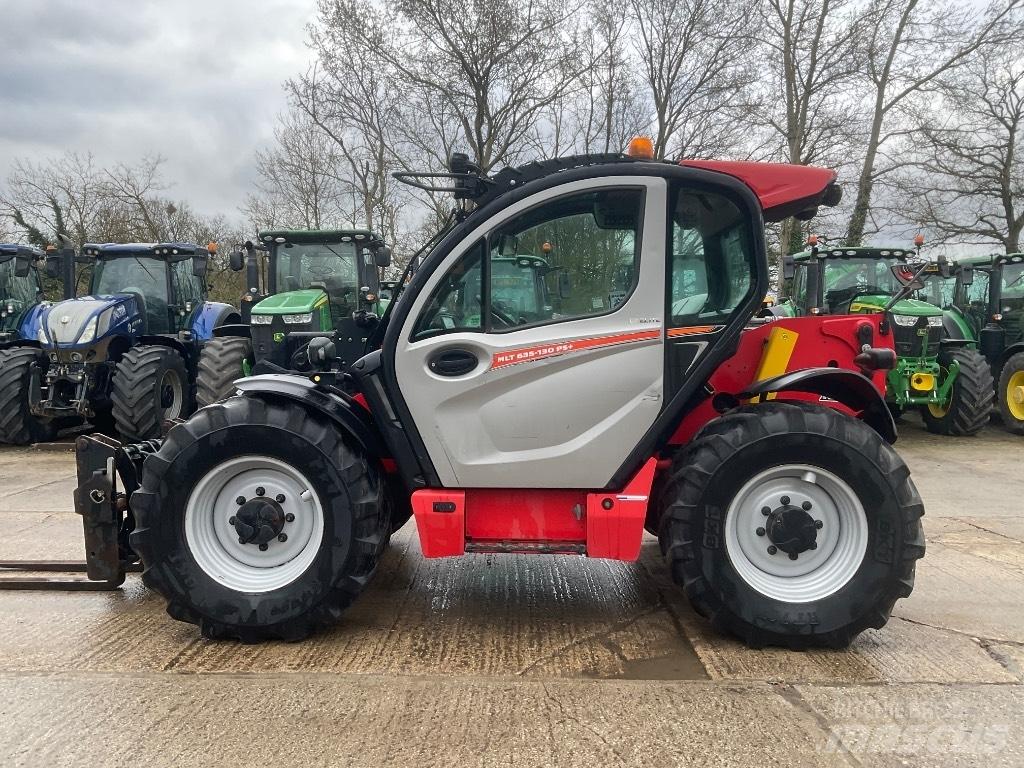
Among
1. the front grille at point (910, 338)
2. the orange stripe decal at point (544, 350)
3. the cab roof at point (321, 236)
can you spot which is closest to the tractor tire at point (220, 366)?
the cab roof at point (321, 236)

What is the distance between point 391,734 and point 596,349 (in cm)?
175

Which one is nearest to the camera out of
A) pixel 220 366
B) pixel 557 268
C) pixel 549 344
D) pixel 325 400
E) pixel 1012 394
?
pixel 549 344

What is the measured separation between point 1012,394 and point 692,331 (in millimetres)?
9360

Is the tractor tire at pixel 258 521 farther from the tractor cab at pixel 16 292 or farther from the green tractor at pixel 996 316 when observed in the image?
the green tractor at pixel 996 316

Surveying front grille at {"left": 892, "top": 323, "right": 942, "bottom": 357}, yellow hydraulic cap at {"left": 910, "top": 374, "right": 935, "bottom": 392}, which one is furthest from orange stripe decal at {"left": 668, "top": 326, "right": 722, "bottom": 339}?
yellow hydraulic cap at {"left": 910, "top": 374, "right": 935, "bottom": 392}

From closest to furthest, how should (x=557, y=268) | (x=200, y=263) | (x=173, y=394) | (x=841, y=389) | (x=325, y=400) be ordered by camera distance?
(x=557, y=268), (x=325, y=400), (x=841, y=389), (x=173, y=394), (x=200, y=263)

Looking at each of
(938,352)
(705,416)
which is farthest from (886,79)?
(705,416)

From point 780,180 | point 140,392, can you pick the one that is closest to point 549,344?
point 780,180

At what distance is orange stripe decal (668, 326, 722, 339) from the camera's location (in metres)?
3.12

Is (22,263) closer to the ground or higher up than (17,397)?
higher up

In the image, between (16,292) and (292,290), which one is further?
(16,292)

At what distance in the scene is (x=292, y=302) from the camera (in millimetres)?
8516

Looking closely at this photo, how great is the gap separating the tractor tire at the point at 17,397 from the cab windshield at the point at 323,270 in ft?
10.3

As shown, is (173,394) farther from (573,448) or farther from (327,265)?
(573,448)
